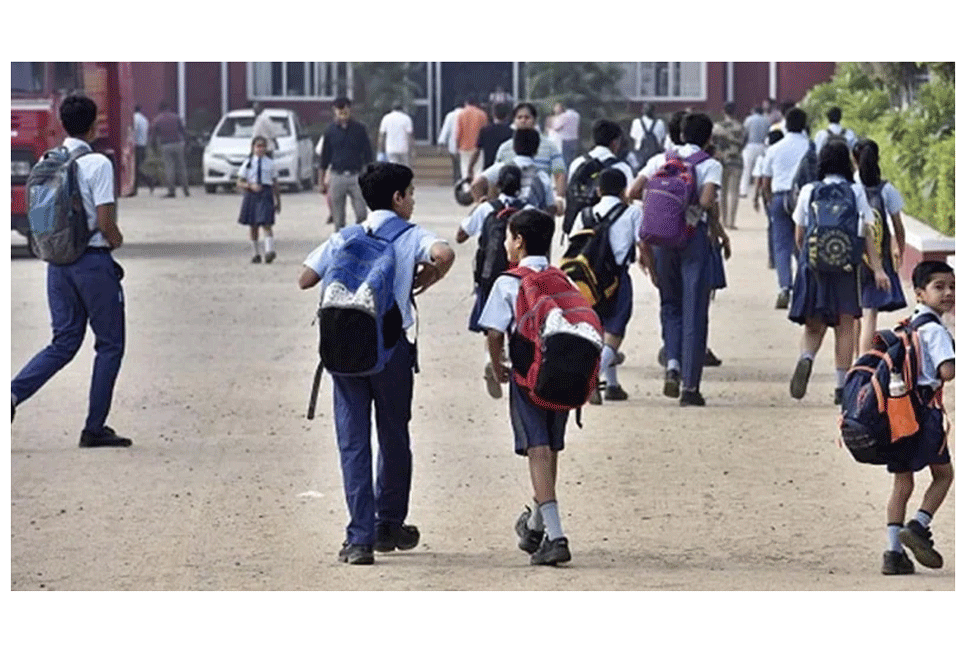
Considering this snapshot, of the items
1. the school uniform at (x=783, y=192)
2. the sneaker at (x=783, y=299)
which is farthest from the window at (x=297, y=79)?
the sneaker at (x=783, y=299)

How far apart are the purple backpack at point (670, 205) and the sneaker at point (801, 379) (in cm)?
90

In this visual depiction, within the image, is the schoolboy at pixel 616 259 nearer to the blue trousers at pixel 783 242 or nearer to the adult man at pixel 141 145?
the blue trousers at pixel 783 242

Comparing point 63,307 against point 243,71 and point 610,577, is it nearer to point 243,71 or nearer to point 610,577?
point 610,577

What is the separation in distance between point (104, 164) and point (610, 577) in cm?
400

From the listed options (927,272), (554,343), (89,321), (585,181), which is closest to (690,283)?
(585,181)

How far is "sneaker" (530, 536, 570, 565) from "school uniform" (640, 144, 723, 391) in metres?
4.39

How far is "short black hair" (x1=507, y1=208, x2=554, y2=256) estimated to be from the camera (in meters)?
8.83

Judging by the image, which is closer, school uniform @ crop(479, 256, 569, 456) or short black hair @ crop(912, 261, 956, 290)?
short black hair @ crop(912, 261, 956, 290)

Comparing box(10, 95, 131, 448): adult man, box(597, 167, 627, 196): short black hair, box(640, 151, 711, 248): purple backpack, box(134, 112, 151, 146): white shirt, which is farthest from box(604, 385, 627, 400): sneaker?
box(134, 112, 151, 146): white shirt

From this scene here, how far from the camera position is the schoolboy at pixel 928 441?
27.3ft

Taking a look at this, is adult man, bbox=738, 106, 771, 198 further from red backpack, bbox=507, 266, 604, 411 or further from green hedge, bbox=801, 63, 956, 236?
red backpack, bbox=507, 266, 604, 411

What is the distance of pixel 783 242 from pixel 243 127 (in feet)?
73.3

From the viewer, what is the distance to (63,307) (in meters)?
11.5

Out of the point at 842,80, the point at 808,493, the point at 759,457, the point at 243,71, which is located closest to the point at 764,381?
the point at 759,457
